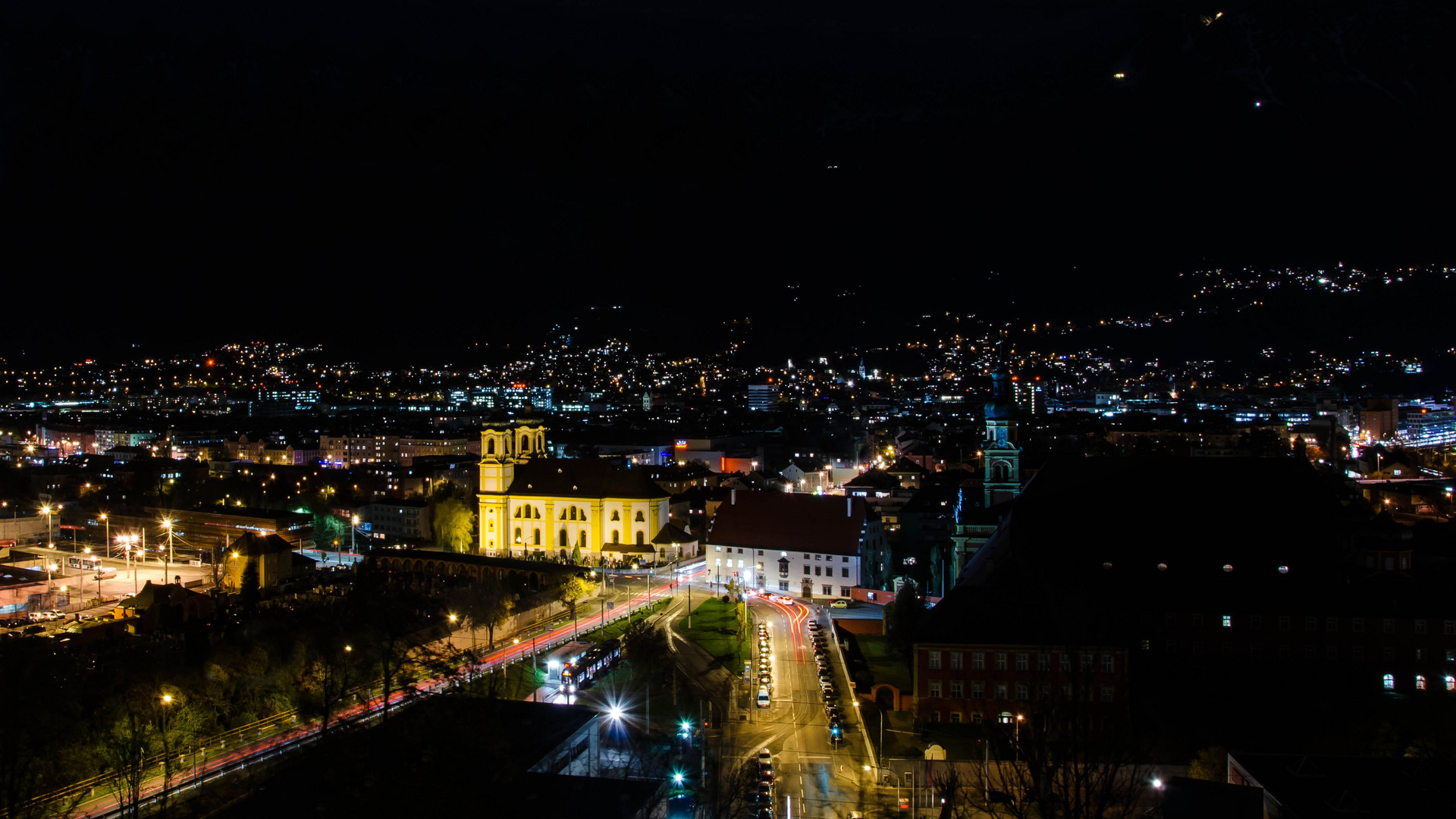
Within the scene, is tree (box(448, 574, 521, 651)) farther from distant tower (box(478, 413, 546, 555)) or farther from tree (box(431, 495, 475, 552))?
tree (box(431, 495, 475, 552))

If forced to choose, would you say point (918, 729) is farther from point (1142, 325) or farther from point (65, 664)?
point (1142, 325)

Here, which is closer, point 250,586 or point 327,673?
point 327,673

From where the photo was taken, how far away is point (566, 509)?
33.7m

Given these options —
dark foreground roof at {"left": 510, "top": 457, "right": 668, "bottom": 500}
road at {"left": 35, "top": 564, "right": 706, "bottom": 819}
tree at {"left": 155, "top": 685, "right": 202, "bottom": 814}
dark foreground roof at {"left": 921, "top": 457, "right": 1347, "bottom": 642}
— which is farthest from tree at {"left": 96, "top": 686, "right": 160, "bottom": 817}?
dark foreground roof at {"left": 510, "top": 457, "right": 668, "bottom": 500}

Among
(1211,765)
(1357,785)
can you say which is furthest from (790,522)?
(1357,785)

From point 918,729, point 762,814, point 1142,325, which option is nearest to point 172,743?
point 762,814

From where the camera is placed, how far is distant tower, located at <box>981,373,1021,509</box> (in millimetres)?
26422

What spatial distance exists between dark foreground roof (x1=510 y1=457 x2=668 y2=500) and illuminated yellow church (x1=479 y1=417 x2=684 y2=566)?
0.02m

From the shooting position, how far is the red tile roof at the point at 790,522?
1003 inches

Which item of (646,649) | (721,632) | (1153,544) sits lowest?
(721,632)

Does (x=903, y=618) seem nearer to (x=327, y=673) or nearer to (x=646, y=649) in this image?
(x=646, y=649)

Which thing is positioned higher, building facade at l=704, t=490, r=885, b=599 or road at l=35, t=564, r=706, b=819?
building facade at l=704, t=490, r=885, b=599

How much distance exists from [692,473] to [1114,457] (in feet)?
86.0

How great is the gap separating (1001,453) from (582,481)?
13397 millimetres
